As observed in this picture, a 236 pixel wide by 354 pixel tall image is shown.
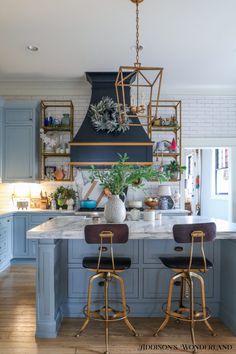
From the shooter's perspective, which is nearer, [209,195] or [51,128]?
[51,128]

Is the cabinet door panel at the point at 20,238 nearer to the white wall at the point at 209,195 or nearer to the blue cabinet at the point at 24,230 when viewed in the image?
the blue cabinet at the point at 24,230

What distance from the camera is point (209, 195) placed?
7.07 m

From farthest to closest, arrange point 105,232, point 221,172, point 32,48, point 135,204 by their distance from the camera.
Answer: point 221,172
point 135,204
point 32,48
point 105,232

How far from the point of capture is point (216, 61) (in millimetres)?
4117

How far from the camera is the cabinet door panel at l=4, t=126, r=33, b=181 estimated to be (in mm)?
4766

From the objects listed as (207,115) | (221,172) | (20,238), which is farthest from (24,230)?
(221,172)

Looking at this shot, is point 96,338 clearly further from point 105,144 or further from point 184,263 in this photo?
point 105,144

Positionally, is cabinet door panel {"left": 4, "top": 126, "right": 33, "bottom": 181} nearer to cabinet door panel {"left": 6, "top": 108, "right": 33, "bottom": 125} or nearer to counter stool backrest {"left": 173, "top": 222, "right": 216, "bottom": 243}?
cabinet door panel {"left": 6, "top": 108, "right": 33, "bottom": 125}

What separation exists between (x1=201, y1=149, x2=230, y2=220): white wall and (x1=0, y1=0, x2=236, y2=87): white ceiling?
2692 millimetres

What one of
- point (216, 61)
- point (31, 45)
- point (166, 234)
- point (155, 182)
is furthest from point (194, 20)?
point (155, 182)

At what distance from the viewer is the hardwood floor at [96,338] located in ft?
7.29

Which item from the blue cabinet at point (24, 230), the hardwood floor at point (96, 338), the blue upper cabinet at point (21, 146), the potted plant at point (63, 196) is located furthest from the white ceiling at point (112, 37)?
the hardwood floor at point (96, 338)

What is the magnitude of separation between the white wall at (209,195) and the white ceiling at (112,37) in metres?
2.69

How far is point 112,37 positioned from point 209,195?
494 centimetres
